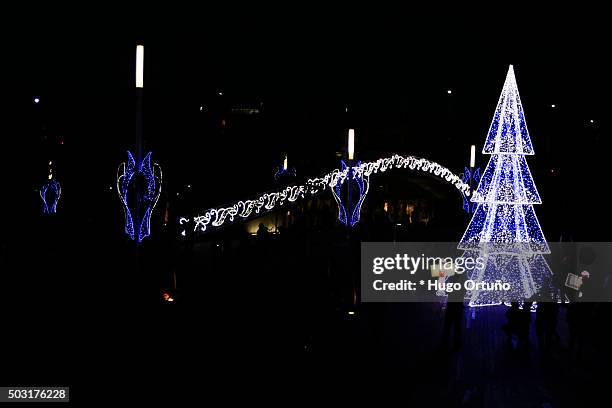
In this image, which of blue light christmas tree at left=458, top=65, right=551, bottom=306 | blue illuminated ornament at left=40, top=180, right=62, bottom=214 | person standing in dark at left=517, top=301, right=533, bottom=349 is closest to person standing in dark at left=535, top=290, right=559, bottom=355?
person standing in dark at left=517, top=301, right=533, bottom=349

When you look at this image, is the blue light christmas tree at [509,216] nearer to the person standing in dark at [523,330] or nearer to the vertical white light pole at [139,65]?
the person standing in dark at [523,330]

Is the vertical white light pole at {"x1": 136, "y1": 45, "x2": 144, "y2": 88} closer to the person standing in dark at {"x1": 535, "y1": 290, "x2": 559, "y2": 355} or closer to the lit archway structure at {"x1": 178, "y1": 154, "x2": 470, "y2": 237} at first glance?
the lit archway structure at {"x1": 178, "y1": 154, "x2": 470, "y2": 237}

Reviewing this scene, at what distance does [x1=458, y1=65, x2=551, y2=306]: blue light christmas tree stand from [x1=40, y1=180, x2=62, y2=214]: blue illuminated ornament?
1964cm

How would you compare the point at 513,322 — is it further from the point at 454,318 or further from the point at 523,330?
the point at 454,318

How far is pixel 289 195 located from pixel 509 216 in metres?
11.1

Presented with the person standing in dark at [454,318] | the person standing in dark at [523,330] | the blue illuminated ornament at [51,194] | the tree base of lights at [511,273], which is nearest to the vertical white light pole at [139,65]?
the person standing in dark at [454,318]

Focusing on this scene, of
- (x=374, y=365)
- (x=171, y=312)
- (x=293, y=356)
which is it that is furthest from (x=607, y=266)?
(x=171, y=312)

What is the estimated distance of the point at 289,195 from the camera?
2420 cm

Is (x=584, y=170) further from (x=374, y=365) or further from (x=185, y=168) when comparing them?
(x=374, y=365)

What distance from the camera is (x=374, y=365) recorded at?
920cm

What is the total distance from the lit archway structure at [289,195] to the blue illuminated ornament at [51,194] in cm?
1036

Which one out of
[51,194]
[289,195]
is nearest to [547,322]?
[289,195]

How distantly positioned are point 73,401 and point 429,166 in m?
28.7

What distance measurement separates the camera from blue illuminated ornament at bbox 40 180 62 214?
2797 centimetres
